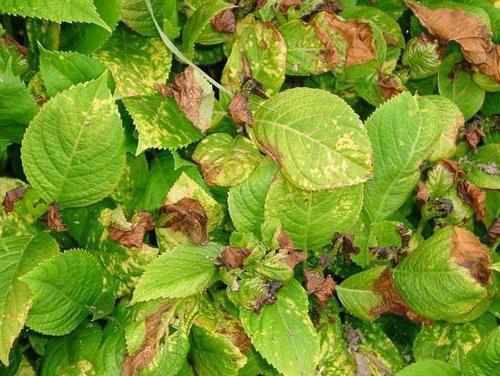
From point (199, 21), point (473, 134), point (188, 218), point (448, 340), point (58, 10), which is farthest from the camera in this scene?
point (473, 134)

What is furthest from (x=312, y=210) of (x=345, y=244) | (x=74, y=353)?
(x=74, y=353)

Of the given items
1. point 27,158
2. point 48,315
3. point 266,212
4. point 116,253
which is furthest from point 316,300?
point 27,158

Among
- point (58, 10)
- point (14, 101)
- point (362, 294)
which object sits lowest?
point (362, 294)

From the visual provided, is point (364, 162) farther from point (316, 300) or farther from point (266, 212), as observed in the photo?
point (316, 300)

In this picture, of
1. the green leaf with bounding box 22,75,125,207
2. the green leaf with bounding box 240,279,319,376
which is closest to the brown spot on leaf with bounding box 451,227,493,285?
the green leaf with bounding box 240,279,319,376

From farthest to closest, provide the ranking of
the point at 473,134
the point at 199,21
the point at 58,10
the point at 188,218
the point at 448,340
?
the point at 473,134, the point at 448,340, the point at 199,21, the point at 188,218, the point at 58,10

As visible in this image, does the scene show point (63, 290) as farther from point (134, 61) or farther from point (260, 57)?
point (260, 57)
